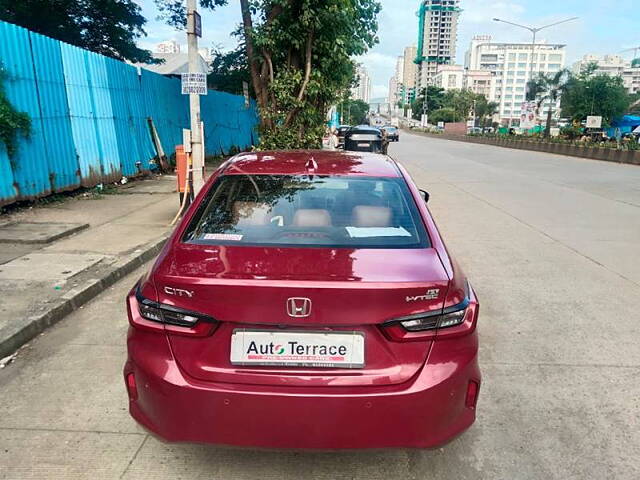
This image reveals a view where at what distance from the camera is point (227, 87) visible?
945 inches

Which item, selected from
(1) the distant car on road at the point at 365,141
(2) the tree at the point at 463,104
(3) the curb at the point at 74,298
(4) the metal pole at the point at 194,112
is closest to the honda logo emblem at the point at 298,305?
(3) the curb at the point at 74,298

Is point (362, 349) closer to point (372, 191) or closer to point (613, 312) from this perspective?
point (372, 191)

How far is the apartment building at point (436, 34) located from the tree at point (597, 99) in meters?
126

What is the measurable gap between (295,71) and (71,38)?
1538 centimetres

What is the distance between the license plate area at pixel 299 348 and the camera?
2.21 m

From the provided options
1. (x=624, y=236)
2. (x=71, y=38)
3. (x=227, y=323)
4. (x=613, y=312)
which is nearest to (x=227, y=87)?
(x=71, y=38)

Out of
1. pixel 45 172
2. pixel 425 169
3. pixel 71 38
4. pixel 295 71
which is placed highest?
pixel 71 38

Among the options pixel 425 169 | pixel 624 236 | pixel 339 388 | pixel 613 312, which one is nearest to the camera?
pixel 339 388

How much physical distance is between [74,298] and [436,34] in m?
200

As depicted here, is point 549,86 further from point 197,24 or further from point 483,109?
point 197,24

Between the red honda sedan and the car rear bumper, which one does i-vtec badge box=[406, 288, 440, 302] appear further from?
the car rear bumper

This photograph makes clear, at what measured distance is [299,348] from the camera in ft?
7.29

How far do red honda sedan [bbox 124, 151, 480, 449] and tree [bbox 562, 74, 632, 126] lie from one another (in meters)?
63.9

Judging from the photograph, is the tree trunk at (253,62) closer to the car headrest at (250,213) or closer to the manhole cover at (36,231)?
the manhole cover at (36,231)
